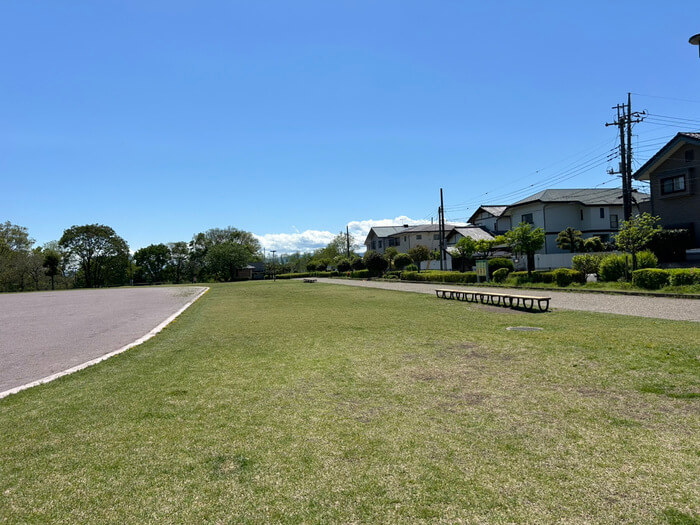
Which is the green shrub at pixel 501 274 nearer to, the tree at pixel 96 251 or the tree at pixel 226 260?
the tree at pixel 226 260

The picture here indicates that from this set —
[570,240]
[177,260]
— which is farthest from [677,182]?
[177,260]

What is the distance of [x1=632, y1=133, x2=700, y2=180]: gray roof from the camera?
27438 mm

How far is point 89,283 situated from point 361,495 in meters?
82.4

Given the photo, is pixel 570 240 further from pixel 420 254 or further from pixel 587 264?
pixel 420 254

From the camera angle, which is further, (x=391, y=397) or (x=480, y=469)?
(x=391, y=397)

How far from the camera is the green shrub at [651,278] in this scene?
1590 centimetres

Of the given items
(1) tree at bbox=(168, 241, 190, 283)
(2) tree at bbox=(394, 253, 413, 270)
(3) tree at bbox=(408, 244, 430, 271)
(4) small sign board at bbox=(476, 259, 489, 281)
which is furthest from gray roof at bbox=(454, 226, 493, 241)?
(1) tree at bbox=(168, 241, 190, 283)

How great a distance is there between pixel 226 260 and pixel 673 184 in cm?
6317

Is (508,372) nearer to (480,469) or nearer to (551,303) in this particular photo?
(480,469)

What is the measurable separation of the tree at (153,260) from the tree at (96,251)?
1103cm

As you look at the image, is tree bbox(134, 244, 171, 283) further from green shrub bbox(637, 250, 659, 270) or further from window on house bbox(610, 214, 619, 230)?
green shrub bbox(637, 250, 659, 270)

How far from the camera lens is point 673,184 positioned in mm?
29016

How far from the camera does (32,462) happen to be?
346cm

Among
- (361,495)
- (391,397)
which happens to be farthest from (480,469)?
(391,397)
